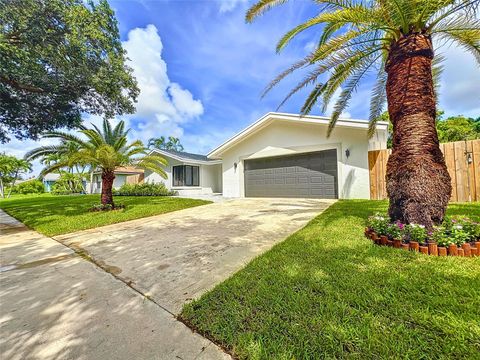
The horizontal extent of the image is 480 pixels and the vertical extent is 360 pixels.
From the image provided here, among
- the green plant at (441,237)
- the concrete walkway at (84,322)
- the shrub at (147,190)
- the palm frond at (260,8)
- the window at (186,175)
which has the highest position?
the palm frond at (260,8)

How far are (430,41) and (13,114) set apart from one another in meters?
14.3

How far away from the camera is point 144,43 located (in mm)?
11242

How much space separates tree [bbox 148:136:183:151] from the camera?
146 feet

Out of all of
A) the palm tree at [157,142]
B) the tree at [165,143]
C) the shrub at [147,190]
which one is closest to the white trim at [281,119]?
the shrub at [147,190]

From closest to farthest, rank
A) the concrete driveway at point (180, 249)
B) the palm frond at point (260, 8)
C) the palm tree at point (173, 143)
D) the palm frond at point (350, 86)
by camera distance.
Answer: the concrete driveway at point (180, 249), the palm frond at point (260, 8), the palm frond at point (350, 86), the palm tree at point (173, 143)

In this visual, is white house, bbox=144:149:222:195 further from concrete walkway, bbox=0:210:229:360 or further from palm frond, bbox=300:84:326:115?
concrete walkway, bbox=0:210:229:360

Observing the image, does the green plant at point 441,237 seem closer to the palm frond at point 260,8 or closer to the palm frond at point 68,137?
the palm frond at point 260,8

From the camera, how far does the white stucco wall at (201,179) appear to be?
17647 mm

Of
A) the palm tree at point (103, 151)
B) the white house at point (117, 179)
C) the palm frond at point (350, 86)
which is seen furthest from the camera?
the white house at point (117, 179)

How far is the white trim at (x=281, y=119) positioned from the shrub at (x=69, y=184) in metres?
22.7

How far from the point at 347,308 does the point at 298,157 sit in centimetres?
1083

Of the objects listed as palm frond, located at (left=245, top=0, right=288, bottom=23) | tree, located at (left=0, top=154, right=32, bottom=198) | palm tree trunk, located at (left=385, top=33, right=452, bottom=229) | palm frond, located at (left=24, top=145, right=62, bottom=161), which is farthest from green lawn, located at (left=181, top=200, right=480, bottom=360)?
tree, located at (left=0, top=154, right=32, bottom=198)

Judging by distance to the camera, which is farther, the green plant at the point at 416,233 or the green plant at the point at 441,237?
the green plant at the point at 416,233

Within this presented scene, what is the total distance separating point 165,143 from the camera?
1815 inches
